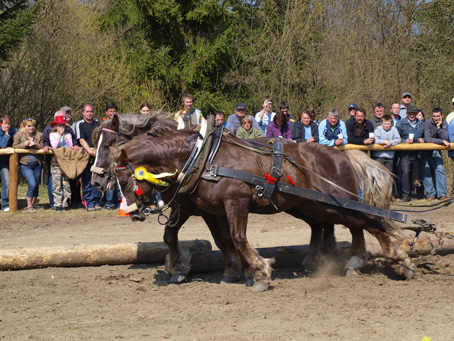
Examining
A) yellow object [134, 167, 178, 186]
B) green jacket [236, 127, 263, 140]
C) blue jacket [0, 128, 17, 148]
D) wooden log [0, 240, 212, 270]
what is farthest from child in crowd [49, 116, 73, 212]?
yellow object [134, 167, 178, 186]

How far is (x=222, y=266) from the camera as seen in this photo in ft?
23.5

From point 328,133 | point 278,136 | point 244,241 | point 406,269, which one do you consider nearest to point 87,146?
point 278,136

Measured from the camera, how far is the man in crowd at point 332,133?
11.5 metres

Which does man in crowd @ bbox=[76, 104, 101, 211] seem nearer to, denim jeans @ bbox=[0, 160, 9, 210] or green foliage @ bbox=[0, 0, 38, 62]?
denim jeans @ bbox=[0, 160, 9, 210]

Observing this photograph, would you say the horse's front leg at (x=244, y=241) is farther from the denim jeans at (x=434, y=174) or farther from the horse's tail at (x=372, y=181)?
the denim jeans at (x=434, y=174)

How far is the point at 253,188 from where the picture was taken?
6152 mm

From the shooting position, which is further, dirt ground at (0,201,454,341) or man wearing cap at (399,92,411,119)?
man wearing cap at (399,92,411,119)

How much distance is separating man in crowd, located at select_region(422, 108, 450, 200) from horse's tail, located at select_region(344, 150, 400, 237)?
19.8 ft

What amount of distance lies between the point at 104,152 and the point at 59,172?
16.4 feet

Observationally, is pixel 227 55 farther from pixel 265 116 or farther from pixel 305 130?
pixel 305 130

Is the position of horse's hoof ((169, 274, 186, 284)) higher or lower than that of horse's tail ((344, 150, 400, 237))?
lower

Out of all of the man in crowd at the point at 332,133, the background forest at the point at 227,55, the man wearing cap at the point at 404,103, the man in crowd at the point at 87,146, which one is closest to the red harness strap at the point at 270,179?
the man in crowd at the point at 332,133

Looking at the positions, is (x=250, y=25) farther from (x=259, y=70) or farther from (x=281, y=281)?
(x=281, y=281)

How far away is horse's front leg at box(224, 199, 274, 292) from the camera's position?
6035mm
